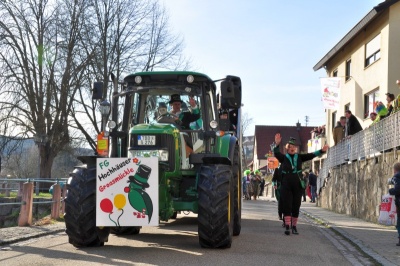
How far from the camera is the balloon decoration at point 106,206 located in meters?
8.38

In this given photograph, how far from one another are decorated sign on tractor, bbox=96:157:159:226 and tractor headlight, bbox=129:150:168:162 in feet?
1.03

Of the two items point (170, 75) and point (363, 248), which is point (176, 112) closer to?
point (170, 75)

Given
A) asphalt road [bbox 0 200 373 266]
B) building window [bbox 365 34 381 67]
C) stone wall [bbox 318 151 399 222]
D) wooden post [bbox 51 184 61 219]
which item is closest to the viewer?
asphalt road [bbox 0 200 373 266]

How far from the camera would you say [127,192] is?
27.8 feet

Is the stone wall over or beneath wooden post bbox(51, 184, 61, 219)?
over

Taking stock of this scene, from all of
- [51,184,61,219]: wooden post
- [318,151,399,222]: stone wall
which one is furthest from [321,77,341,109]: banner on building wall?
[51,184,61,219]: wooden post

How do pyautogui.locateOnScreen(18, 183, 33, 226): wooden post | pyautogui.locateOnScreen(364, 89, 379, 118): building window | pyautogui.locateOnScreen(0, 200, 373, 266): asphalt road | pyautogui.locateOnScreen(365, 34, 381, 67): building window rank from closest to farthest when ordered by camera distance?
pyautogui.locateOnScreen(0, 200, 373, 266): asphalt road < pyautogui.locateOnScreen(18, 183, 33, 226): wooden post < pyautogui.locateOnScreen(365, 34, 381, 67): building window < pyautogui.locateOnScreen(364, 89, 379, 118): building window

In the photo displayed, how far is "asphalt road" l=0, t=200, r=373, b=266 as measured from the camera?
7668 millimetres

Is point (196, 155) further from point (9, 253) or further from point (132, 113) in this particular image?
point (9, 253)

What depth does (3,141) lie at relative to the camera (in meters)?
29.5

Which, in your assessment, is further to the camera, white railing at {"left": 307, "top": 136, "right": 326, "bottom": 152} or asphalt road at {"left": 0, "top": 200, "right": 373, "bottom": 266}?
white railing at {"left": 307, "top": 136, "right": 326, "bottom": 152}

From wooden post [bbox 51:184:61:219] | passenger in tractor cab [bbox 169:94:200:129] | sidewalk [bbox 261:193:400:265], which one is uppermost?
passenger in tractor cab [bbox 169:94:200:129]

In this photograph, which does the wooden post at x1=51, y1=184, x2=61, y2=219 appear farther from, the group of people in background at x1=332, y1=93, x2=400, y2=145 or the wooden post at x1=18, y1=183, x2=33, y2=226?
the group of people in background at x1=332, y1=93, x2=400, y2=145

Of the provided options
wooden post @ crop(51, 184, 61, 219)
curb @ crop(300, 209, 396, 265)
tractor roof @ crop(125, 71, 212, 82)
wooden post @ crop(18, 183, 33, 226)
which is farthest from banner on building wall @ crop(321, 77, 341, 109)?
tractor roof @ crop(125, 71, 212, 82)
